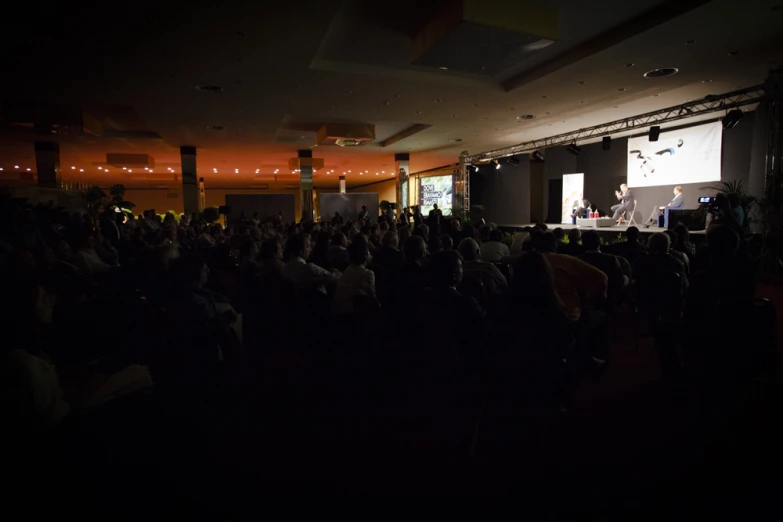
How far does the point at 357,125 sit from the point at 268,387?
9715 mm

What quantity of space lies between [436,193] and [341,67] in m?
14.5

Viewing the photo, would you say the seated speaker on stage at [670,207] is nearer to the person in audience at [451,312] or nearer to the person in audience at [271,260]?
the person in audience at [451,312]

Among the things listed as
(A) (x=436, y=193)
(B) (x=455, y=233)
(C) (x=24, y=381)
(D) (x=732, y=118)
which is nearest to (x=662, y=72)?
(D) (x=732, y=118)

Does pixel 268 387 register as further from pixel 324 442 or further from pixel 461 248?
pixel 461 248

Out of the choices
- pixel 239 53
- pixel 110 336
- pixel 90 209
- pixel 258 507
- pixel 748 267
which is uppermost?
pixel 239 53

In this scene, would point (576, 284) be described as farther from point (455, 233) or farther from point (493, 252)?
point (455, 233)

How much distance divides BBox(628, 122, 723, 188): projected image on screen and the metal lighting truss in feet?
2.33

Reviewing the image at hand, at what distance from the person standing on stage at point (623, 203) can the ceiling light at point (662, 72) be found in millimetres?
6055

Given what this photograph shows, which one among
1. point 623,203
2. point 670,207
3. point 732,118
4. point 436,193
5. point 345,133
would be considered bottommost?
point 670,207

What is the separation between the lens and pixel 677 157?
452 inches

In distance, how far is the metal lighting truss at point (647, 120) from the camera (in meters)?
A: 8.18

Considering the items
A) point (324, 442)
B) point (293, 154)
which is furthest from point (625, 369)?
point (293, 154)

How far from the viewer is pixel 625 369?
3.69 m

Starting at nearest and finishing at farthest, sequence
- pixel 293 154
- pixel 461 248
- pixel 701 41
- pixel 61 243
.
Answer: pixel 461 248 → pixel 61 243 → pixel 701 41 → pixel 293 154
